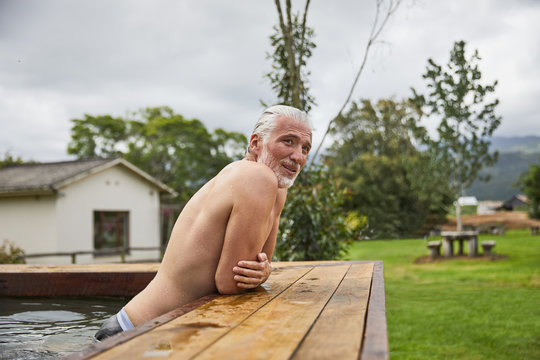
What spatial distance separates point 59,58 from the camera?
27.8 metres

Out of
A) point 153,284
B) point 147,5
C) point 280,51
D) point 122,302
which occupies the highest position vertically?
point 147,5

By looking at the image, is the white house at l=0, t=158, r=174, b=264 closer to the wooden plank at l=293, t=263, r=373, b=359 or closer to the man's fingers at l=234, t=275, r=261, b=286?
the man's fingers at l=234, t=275, r=261, b=286

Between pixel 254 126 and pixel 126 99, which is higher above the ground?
pixel 126 99

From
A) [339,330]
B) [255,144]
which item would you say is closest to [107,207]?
[255,144]

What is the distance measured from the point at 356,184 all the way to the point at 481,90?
34.2 ft

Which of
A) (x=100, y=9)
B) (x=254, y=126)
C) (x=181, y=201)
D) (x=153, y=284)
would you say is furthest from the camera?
(x=181, y=201)

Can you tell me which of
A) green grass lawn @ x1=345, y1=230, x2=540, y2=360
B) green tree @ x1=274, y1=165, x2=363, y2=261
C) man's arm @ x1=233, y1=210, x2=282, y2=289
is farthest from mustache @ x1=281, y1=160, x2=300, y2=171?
green tree @ x1=274, y1=165, x2=363, y2=261

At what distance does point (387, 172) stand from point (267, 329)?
30516 millimetres

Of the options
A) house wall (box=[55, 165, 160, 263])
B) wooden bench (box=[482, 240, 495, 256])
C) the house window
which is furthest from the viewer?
the house window

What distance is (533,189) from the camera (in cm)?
3631

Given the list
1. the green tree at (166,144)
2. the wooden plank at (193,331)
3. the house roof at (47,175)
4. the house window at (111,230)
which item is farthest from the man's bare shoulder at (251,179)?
the green tree at (166,144)

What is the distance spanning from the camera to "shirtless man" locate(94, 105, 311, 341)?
188 centimetres

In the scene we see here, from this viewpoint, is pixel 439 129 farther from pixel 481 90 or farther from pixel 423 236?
pixel 423 236

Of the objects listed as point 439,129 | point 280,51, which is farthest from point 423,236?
point 280,51
